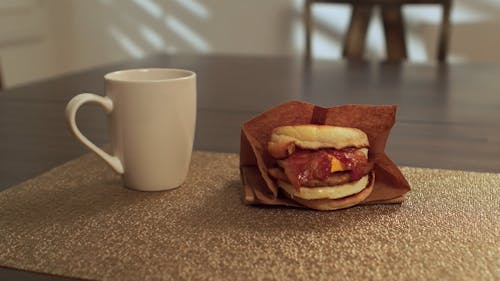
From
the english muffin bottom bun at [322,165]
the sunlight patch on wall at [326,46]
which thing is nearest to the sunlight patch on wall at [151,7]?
the sunlight patch on wall at [326,46]

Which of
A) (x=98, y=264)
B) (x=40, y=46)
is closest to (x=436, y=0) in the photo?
(x=98, y=264)

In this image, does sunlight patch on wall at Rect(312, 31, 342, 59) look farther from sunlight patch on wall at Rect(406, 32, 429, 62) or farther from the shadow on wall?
sunlight patch on wall at Rect(406, 32, 429, 62)

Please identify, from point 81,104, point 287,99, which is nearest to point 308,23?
point 287,99

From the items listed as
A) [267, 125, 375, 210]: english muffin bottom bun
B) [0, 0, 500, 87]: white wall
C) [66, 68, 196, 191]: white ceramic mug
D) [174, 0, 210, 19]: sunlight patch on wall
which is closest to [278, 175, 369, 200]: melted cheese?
[267, 125, 375, 210]: english muffin bottom bun

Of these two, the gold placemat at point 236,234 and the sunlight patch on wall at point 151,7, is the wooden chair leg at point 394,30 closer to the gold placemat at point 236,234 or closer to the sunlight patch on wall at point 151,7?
the gold placemat at point 236,234

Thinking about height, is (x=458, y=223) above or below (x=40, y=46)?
above

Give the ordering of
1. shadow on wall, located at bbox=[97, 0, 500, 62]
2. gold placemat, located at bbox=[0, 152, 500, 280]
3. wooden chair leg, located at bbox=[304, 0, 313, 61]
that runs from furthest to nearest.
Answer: shadow on wall, located at bbox=[97, 0, 500, 62] < wooden chair leg, located at bbox=[304, 0, 313, 61] < gold placemat, located at bbox=[0, 152, 500, 280]

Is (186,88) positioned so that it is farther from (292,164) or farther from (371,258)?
(371,258)

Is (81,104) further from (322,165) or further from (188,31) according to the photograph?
(188,31)
